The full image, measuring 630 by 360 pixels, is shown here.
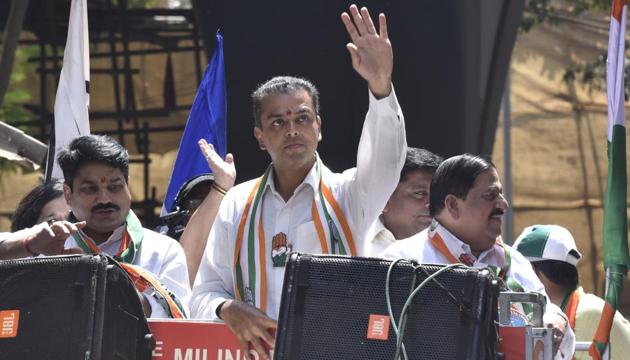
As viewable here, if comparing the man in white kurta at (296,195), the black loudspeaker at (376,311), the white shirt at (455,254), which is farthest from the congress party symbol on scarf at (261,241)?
the black loudspeaker at (376,311)

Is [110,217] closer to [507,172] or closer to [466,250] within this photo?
[466,250]

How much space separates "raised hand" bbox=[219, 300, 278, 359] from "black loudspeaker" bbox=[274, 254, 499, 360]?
227mm

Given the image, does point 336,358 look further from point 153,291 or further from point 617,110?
point 617,110

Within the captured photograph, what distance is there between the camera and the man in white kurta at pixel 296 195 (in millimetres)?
4297

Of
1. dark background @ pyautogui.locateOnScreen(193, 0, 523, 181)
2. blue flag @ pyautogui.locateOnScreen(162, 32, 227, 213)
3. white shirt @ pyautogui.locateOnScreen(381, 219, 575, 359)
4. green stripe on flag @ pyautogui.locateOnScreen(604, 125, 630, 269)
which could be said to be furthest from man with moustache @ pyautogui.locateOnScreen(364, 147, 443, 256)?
dark background @ pyautogui.locateOnScreen(193, 0, 523, 181)

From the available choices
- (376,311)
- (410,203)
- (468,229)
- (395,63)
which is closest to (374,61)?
(468,229)

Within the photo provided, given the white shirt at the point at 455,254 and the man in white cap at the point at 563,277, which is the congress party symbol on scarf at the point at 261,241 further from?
the man in white cap at the point at 563,277

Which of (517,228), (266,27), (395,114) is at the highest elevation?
(266,27)

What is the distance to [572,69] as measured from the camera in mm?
14773

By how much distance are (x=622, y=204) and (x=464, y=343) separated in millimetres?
1004

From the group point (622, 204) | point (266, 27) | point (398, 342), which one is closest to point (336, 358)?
point (398, 342)

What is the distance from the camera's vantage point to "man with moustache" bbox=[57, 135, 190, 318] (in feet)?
16.0

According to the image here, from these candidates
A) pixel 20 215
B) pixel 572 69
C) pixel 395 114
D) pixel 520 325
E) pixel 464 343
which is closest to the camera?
pixel 464 343

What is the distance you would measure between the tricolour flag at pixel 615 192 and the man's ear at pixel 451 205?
51 centimetres
